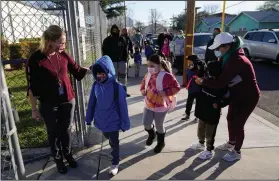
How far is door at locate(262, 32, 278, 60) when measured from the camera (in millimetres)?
12245

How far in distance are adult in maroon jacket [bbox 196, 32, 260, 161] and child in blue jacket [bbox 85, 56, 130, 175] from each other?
1.07 m

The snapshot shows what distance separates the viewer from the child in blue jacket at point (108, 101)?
3096 millimetres

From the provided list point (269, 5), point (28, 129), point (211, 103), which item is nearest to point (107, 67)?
point (211, 103)

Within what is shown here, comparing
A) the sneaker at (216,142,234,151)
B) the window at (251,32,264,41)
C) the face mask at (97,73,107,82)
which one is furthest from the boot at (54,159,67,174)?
the window at (251,32,264,41)

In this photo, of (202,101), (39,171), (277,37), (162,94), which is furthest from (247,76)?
(277,37)

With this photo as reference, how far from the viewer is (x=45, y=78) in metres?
2.89

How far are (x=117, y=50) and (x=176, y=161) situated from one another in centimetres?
373

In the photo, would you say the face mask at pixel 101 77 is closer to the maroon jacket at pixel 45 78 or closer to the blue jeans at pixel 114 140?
the maroon jacket at pixel 45 78

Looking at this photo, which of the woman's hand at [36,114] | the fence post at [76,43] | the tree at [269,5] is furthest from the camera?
the tree at [269,5]

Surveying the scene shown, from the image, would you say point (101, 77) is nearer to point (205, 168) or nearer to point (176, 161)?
point (176, 161)

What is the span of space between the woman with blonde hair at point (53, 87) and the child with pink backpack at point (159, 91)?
3.54ft

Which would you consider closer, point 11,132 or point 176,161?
point 11,132

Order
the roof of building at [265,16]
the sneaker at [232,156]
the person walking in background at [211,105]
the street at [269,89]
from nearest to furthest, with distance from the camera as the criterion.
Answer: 1. the person walking in background at [211,105]
2. the sneaker at [232,156]
3. the street at [269,89]
4. the roof of building at [265,16]

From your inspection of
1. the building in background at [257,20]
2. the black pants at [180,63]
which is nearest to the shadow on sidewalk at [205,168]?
the black pants at [180,63]
